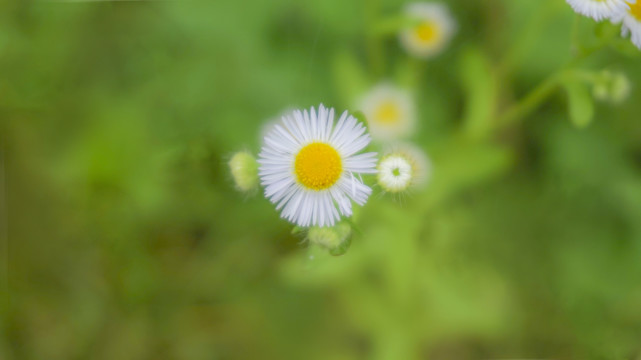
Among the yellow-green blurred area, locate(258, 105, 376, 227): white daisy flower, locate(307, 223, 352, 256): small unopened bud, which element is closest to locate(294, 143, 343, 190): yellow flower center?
locate(258, 105, 376, 227): white daisy flower

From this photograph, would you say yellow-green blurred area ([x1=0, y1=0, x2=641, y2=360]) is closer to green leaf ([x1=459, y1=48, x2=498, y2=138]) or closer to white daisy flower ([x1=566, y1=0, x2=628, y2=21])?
green leaf ([x1=459, y1=48, x2=498, y2=138])

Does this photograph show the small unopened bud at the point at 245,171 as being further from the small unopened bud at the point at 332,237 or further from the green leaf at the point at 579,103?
the green leaf at the point at 579,103

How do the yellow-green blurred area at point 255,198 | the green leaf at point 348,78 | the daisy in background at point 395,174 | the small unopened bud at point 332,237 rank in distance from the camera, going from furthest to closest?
the yellow-green blurred area at point 255,198, the green leaf at point 348,78, the daisy in background at point 395,174, the small unopened bud at point 332,237

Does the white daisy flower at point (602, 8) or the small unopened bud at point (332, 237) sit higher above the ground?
the white daisy flower at point (602, 8)

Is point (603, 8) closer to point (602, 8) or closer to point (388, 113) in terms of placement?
point (602, 8)

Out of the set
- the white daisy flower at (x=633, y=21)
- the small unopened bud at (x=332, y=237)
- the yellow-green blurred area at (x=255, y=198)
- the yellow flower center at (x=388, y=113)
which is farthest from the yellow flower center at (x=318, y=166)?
the yellow flower center at (x=388, y=113)

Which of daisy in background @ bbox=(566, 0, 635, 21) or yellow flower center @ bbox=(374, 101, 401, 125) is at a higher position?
yellow flower center @ bbox=(374, 101, 401, 125)

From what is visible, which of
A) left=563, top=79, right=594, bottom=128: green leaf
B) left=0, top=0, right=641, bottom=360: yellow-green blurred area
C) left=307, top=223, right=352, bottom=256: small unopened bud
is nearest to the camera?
left=307, top=223, right=352, bottom=256: small unopened bud
